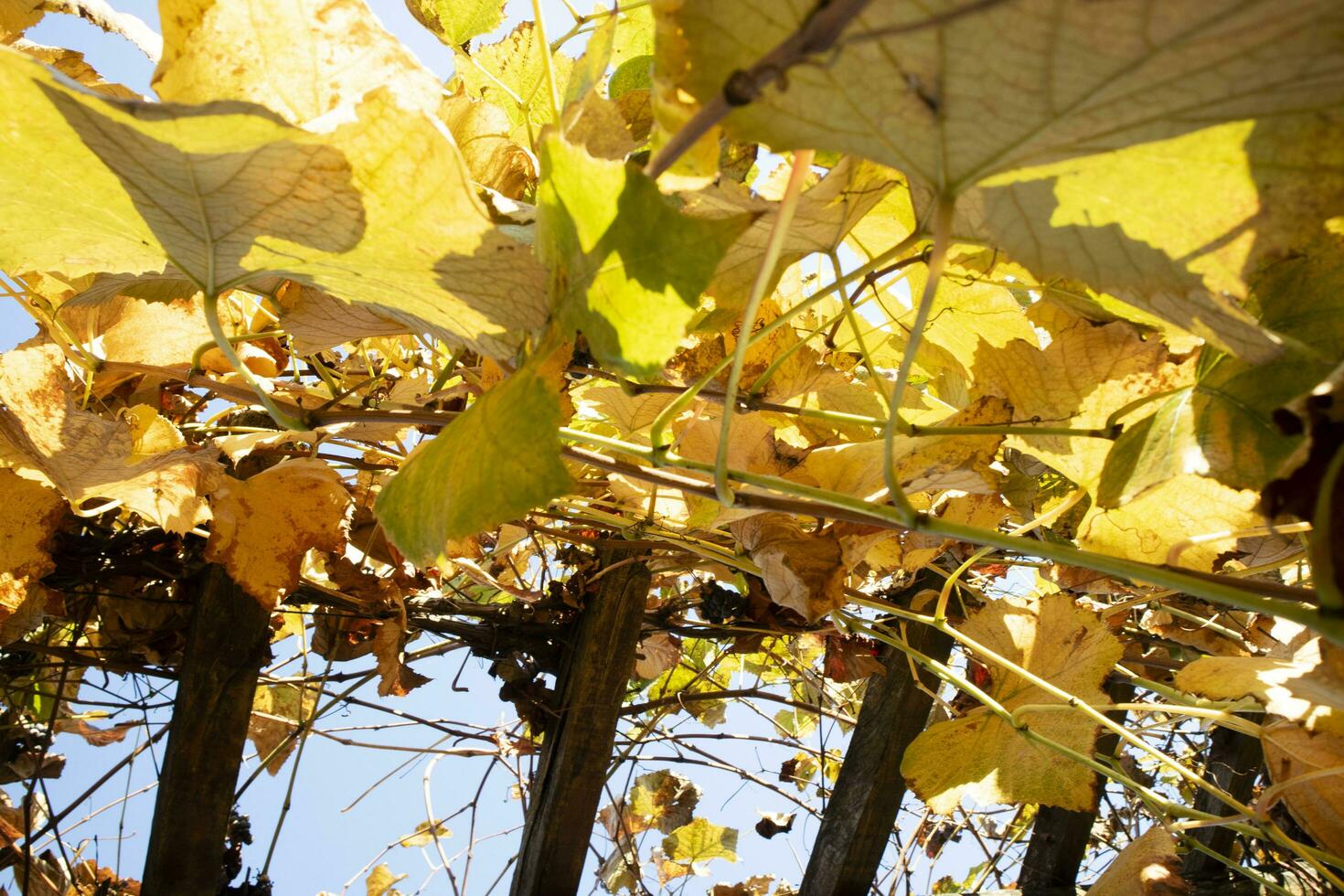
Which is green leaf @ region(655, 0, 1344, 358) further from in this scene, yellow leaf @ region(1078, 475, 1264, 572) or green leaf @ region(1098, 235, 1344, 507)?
yellow leaf @ region(1078, 475, 1264, 572)

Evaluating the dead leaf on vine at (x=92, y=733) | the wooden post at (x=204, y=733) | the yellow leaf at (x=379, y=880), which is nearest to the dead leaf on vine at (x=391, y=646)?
the wooden post at (x=204, y=733)

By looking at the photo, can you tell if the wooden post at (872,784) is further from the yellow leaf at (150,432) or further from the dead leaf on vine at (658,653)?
the yellow leaf at (150,432)

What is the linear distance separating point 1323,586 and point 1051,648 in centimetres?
49

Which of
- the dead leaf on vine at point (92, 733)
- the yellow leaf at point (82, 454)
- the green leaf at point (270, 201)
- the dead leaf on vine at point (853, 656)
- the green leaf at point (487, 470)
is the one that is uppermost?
the dead leaf on vine at point (853, 656)

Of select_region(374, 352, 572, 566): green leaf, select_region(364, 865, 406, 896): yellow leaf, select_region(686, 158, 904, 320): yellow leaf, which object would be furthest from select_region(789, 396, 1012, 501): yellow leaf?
select_region(364, 865, 406, 896): yellow leaf

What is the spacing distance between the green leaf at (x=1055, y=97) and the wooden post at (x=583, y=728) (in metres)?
0.80

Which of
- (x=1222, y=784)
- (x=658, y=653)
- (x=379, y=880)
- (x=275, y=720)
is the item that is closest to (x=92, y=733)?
(x=275, y=720)

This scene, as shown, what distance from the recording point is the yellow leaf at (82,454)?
1.77ft

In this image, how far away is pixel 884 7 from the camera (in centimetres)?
20

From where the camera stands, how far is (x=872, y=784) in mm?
1083

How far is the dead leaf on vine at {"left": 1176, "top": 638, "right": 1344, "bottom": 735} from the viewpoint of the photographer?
0.33 metres

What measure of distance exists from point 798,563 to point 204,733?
25.2 inches

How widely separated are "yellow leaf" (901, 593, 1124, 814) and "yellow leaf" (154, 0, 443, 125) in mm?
557

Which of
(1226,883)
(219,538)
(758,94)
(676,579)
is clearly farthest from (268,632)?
(1226,883)
